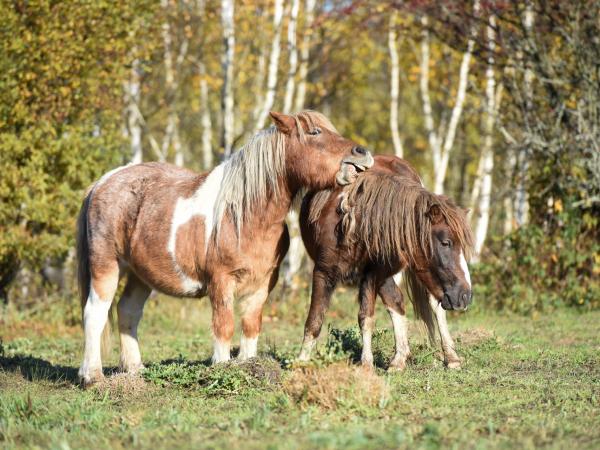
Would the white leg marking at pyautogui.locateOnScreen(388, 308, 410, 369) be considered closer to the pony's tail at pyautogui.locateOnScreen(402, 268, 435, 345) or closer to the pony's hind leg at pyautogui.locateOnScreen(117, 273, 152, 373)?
the pony's tail at pyautogui.locateOnScreen(402, 268, 435, 345)

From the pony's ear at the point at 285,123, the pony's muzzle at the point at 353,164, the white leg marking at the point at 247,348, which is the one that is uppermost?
the pony's ear at the point at 285,123

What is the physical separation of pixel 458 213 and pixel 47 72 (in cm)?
732

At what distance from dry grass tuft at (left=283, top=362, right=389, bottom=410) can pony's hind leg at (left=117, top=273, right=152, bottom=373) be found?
238cm

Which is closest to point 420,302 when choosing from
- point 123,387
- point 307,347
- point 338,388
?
point 307,347

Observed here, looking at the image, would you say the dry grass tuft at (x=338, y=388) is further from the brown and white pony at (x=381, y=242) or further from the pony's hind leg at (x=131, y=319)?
the pony's hind leg at (x=131, y=319)

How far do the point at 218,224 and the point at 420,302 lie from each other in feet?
6.85

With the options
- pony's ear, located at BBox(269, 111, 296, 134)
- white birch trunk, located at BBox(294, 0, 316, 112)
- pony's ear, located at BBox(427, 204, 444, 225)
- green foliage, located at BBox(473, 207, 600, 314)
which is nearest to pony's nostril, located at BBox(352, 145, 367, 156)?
pony's ear, located at BBox(269, 111, 296, 134)

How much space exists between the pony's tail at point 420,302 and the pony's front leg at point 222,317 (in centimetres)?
180

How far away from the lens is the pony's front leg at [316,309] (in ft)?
22.4

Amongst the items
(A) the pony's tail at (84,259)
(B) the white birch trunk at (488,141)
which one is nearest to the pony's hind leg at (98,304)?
(A) the pony's tail at (84,259)

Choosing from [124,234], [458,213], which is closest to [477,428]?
[458,213]

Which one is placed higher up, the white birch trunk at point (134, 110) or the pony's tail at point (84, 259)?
the white birch trunk at point (134, 110)

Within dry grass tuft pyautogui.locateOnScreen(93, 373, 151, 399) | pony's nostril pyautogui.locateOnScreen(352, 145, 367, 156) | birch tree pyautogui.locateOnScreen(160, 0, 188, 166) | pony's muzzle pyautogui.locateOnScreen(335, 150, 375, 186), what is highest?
birch tree pyautogui.locateOnScreen(160, 0, 188, 166)

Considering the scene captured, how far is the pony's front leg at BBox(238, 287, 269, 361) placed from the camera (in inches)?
268
